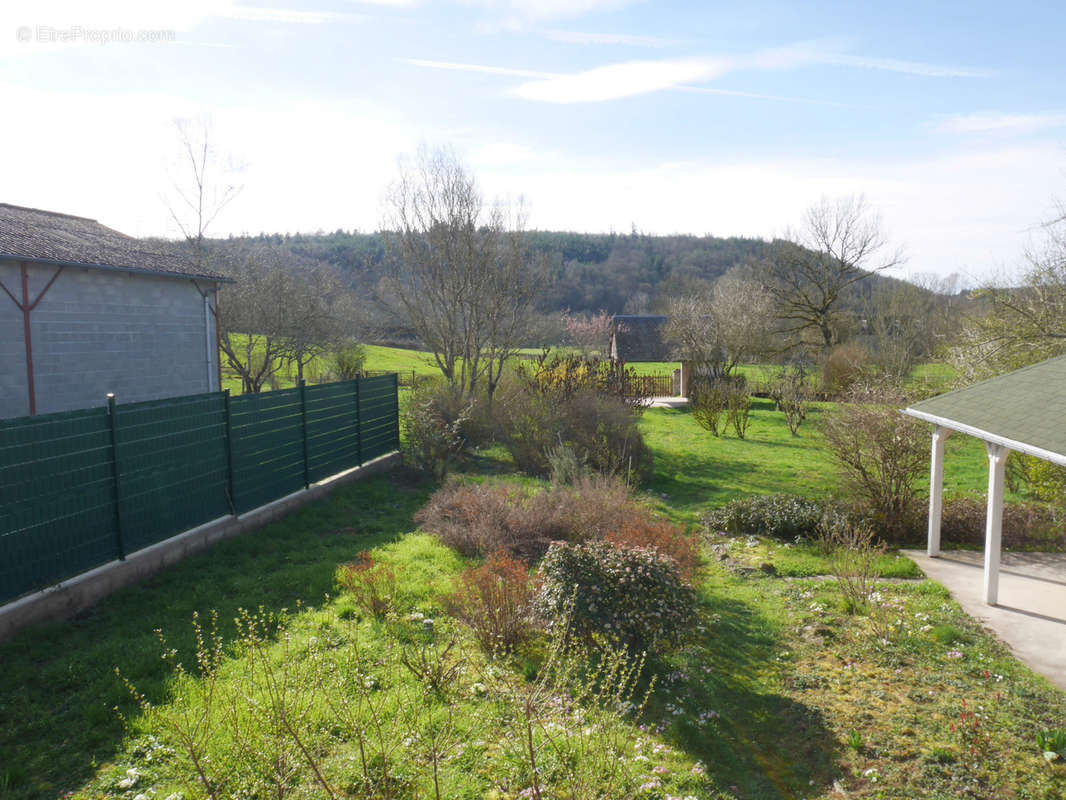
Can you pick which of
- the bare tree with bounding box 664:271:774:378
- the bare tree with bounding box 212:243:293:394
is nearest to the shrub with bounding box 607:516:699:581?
the bare tree with bounding box 212:243:293:394

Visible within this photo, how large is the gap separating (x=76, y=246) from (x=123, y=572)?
868cm

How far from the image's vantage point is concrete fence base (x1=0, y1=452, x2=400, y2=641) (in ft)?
18.2

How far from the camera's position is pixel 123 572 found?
21.6ft

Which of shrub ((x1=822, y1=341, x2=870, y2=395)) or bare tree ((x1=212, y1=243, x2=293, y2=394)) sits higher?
bare tree ((x1=212, y1=243, x2=293, y2=394))

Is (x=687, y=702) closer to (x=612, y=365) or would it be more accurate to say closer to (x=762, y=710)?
(x=762, y=710)

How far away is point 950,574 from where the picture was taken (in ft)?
26.6

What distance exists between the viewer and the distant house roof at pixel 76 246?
11.3 m

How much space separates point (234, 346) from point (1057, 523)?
23.7 meters

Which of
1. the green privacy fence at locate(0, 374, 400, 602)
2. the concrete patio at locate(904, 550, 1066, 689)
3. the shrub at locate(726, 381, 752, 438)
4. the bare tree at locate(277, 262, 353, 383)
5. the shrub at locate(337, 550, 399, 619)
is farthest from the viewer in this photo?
the bare tree at locate(277, 262, 353, 383)

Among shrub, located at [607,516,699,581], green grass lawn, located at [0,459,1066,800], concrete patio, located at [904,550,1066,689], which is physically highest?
shrub, located at [607,516,699,581]

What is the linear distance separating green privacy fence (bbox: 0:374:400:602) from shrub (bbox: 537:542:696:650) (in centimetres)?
421

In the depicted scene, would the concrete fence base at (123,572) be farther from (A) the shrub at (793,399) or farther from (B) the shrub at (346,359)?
(B) the shrub at (346,359)

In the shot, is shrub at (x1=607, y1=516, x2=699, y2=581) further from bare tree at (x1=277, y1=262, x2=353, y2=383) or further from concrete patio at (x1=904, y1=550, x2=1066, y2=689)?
bare tree at (x1=277, y1=262, x2=353, y2=383)

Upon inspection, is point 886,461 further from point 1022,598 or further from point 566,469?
point 566,469
